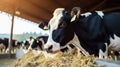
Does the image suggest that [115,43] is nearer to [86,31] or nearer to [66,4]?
[86,31]

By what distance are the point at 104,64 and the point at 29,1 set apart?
35.3 feet

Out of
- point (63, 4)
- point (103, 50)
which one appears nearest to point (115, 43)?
point (103, 50)

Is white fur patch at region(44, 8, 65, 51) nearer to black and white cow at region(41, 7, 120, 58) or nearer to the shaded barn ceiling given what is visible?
black and white cow at region(41, 7, 120, 58)

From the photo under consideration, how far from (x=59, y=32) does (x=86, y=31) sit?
444 mm

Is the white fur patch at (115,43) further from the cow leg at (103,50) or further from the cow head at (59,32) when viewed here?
the cow head at (59,32)

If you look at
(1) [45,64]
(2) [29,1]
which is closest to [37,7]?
(2) [29,1]

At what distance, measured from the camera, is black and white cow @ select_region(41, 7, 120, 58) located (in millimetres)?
3990

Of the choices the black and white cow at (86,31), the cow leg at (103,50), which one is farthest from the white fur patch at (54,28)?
the cow leg at (103,50)

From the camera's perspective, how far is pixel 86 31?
4234mm

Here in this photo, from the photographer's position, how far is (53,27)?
4027mm

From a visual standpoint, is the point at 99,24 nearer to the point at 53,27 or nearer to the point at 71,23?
the point at 71,23

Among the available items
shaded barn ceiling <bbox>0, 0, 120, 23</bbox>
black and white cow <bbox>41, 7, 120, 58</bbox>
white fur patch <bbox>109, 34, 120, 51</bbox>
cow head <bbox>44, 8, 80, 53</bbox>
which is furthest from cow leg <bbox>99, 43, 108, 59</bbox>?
shaded barn ceiling <bbox>0, 0, 120, 23</bbox>

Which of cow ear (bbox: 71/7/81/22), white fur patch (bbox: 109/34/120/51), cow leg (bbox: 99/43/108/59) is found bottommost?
cow leg (bbox: 99/43/108/59)

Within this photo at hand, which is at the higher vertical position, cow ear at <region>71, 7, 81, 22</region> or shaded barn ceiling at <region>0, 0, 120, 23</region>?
shaded barn ceiling at <region>0, 0, 120, 23</region>
